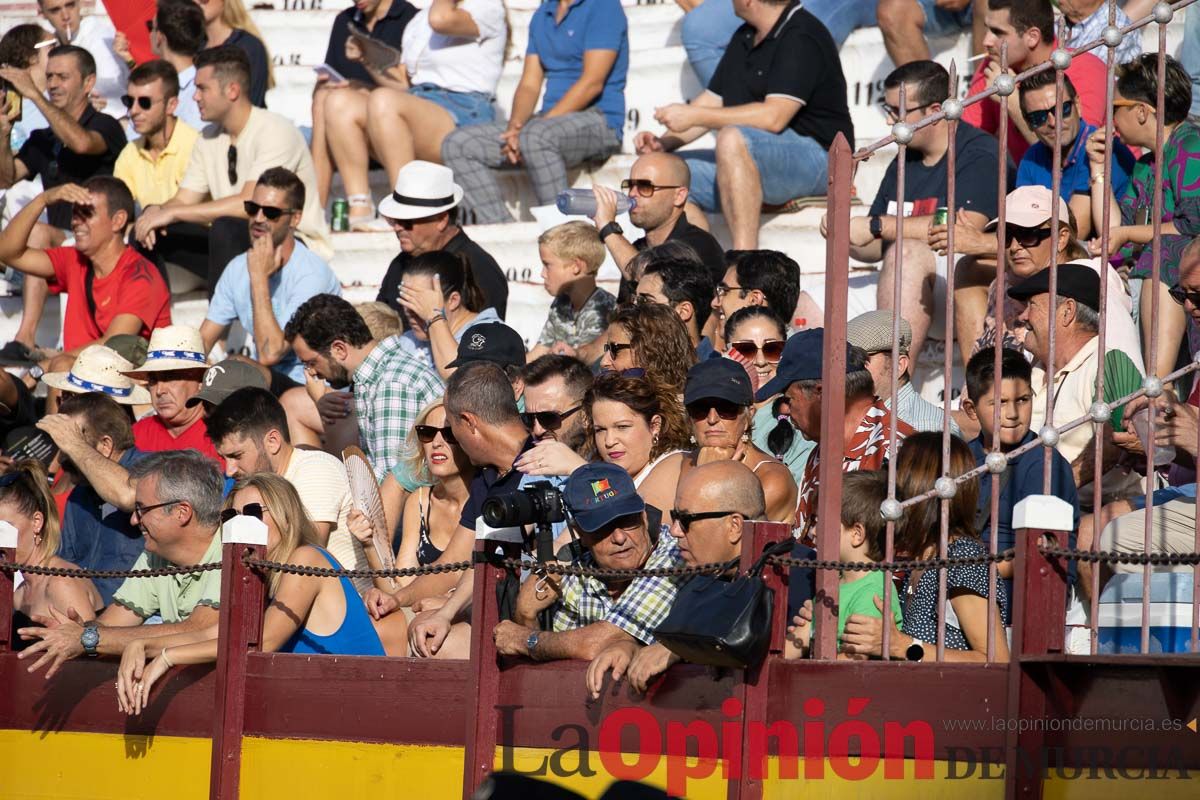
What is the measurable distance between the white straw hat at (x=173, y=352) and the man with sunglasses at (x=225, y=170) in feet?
4.97

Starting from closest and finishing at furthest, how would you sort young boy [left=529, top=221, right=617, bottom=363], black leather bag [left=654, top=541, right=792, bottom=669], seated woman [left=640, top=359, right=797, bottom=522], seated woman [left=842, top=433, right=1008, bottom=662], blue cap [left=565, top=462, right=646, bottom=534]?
black leather bag [left=654, top=541, right=792, bottom=669], seated woman [left=842, top=433, right=1008, bottom=662], blue cap [left=565, top=462, right=646, bottom=534], seated woman [left=640, top=359, right=797, bottom=522], young boy [left=529, top=221, right=617, bottom=363]

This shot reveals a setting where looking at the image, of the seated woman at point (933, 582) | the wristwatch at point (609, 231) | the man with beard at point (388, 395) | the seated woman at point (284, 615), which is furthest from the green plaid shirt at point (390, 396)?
the seated woman at point (933, 582)

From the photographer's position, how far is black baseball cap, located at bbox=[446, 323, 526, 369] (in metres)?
7.30

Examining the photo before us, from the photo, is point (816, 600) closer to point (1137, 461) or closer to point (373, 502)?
point (1137, 461)

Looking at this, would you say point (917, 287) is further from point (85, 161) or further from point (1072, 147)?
point (85, 161)

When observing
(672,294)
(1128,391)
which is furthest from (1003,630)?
(672,294)

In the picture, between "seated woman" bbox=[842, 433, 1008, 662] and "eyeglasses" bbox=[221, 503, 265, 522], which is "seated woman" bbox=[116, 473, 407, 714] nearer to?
"eyeglasses" bbox=[221, 503, 265, 522]

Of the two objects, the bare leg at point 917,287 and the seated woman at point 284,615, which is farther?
the bare leg at point 917,287

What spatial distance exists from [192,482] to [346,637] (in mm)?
827

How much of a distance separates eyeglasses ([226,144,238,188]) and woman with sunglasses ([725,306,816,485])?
4135 millimetres

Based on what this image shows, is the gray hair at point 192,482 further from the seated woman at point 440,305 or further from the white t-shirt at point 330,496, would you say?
the seated woman at point 440,305

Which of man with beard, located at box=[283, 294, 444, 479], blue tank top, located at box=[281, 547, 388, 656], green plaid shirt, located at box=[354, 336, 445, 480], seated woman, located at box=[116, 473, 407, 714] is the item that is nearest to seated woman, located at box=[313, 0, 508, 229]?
man with beard, located at box=[283, 294, 444, 479]

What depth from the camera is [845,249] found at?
15.9 feet

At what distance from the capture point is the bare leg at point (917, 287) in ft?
25.1
